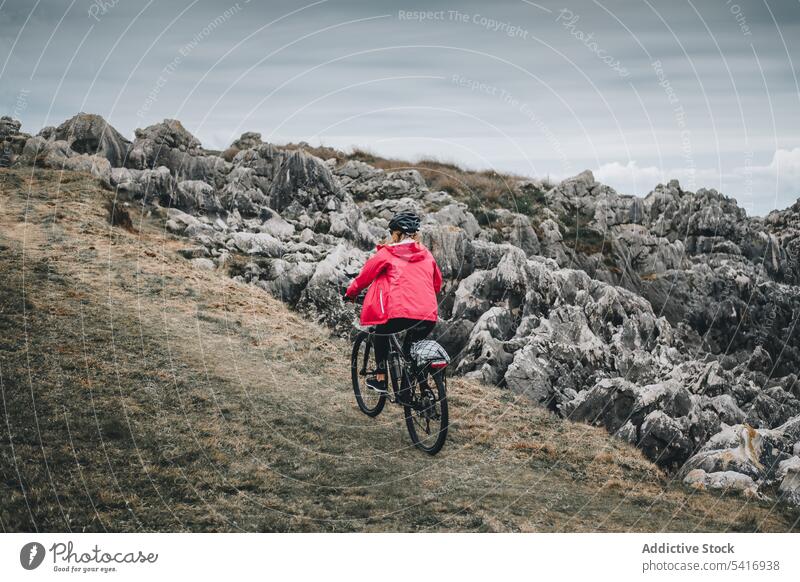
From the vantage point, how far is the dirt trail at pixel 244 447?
309 inches

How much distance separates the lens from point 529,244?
42.7m

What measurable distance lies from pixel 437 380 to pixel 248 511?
296 cm

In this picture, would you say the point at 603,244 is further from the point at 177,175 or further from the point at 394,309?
the point at 394,309

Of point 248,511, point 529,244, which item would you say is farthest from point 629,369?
point 529,244

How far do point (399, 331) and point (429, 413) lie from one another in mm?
1286

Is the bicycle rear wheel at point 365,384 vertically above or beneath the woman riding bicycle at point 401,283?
beneath

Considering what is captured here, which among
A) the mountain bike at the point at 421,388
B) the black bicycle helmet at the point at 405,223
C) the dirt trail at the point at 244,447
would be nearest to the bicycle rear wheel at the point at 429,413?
the mountain bike at the point at 421,388

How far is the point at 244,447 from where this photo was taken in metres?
9.67

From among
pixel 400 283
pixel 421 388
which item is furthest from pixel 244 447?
pixel 400 283

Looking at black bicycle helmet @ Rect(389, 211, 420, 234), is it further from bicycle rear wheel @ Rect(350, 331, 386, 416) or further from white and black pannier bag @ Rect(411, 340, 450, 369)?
bicycle rear wheel @ Rect(350, 331, 386, 416)

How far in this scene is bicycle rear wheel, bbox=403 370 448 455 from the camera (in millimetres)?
8953

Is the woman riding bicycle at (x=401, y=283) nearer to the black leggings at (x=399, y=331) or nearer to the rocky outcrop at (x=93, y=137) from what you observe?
the black leggings at (x=399, y=331)

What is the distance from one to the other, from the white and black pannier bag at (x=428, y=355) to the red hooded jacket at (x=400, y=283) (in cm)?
40

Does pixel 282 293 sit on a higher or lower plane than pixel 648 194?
lower
